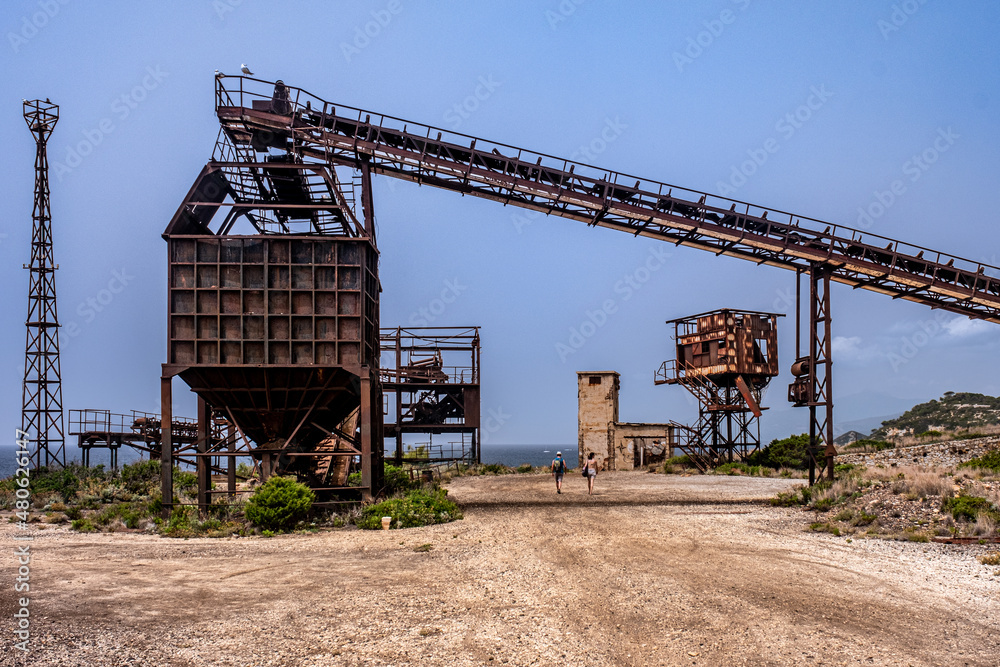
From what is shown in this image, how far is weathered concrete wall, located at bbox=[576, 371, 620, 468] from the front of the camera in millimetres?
41688

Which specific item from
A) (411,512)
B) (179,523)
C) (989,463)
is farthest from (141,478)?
(989,463)

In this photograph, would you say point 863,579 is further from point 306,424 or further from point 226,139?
point 226,139

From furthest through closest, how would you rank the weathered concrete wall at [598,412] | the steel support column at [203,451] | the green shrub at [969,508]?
1. the weathered concrete wall at [598,412]
2. the steel support column at [203,451]
3. the green shrub at [969,508]

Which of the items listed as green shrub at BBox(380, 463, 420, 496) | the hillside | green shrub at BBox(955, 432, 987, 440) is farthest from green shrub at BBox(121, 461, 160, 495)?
the hillside

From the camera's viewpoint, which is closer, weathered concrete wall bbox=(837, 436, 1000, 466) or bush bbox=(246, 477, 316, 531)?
bush bbox=(246, 477, 316, 531)

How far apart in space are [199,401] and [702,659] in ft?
52.0

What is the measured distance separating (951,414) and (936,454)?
46.7 m

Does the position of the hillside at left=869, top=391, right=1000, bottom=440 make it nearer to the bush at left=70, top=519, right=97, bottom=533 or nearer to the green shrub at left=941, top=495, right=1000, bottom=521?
the green shrub at left=941, top=495, right=1000, bottom=521

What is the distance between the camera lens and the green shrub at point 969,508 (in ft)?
46.9

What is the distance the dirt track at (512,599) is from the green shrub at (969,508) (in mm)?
2166

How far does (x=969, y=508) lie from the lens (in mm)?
14523

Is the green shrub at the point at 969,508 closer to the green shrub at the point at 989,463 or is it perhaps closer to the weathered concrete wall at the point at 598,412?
the green shrub at the point at 989,463

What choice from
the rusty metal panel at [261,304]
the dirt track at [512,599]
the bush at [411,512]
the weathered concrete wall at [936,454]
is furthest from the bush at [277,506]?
the weathered concrete wall at [936,454]

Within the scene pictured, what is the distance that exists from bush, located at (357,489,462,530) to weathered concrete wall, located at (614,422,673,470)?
24.4 meters
